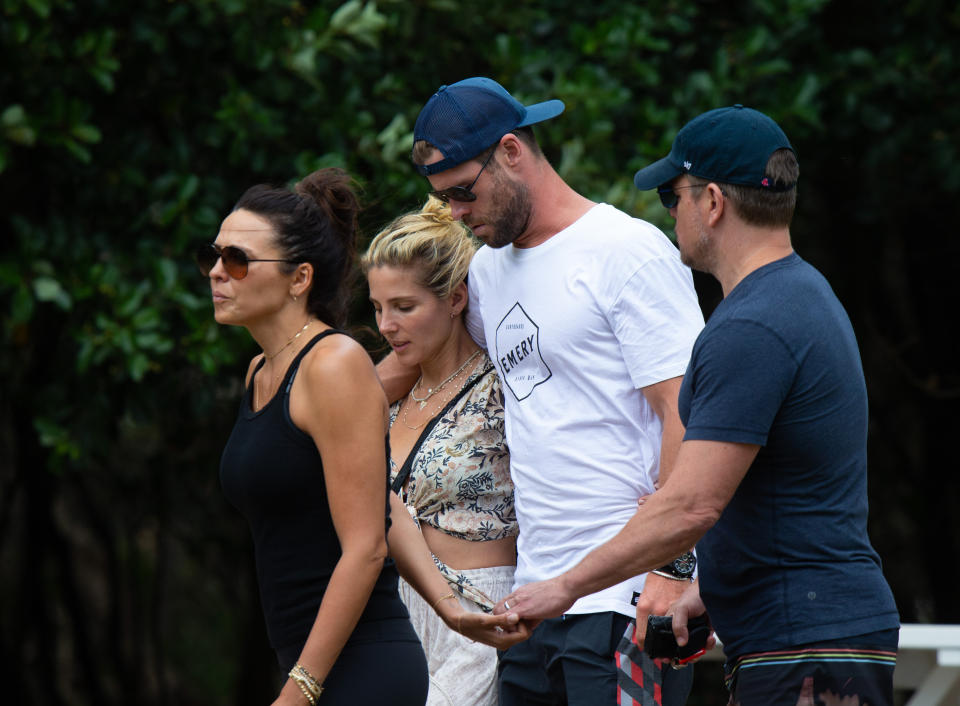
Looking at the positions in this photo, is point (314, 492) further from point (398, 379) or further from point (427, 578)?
point (398, 379)

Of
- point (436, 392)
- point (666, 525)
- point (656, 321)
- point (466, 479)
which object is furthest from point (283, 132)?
point (666, 525)

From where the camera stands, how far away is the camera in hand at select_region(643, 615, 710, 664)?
7.70 ft

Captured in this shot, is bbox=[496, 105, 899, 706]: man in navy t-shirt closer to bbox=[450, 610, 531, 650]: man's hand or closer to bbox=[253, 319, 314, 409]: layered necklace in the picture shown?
bbox=[450, 610, 531, 650]: man's hand

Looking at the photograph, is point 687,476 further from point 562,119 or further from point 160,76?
point 160,76

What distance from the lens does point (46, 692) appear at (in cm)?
702

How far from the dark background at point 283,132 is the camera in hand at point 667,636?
151 cm

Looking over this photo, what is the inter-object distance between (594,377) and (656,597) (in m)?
0.46

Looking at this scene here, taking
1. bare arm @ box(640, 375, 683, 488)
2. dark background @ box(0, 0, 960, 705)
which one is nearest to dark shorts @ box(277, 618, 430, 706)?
bare arm @ box(640, 375, 683, 488)

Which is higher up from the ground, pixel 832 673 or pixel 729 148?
pixel 729 148

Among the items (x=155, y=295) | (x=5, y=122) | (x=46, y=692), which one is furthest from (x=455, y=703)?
(x=46, y=692)

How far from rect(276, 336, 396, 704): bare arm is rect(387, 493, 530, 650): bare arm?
0.38 m

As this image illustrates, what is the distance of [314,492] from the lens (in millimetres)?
2205

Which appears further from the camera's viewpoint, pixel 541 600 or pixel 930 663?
pixel 930 663

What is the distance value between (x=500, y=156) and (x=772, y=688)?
127cm
